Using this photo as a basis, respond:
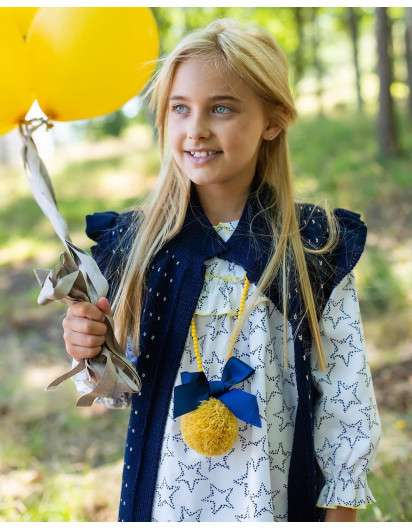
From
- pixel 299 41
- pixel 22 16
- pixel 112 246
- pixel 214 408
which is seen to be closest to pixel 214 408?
pixel 214 408

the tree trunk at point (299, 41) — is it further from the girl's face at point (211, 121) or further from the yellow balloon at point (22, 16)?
the girl's face at point (211, 121)

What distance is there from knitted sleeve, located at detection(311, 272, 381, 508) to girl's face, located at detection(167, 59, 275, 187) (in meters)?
0.39

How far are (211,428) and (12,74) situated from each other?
0.90 meters

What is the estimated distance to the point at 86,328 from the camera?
56.8 inches

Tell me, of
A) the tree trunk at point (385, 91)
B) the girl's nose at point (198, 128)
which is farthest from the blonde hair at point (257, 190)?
the tree trunk at point (385, 91)

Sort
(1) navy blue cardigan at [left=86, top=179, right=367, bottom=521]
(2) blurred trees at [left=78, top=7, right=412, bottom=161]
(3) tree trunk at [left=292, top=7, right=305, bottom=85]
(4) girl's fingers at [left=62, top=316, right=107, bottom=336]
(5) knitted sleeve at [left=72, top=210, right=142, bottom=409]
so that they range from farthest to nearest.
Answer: (3) tree trunk at [left=292, top=7, right=305, bottom=85] → (2) blurred trees at [left=78, top=7, right=412, bottom=161] → (5) knitted sleeve at [left=72, top=210, right=142, bottom=409] → (1) navy blue cardigan at [left=86, top=179, right=367, bottom=521] → (4) girl's fingers at [left=62, top=316, right=107, bottom=336]

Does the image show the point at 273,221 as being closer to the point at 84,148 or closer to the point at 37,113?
the point at 37,113

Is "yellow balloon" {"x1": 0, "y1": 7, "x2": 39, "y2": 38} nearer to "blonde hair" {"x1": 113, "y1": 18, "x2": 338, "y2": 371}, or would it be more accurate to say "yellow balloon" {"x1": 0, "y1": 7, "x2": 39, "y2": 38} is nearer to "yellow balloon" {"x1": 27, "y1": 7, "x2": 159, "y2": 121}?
"yellow balloon" {"x1": 27, "y1": 7, "x2": 159, "y2": 121}

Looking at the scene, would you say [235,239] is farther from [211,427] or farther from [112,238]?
[211,427]

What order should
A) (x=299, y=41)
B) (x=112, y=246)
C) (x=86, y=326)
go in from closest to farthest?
(x=86, y=326)
(x=112, y=246)
(x=299, y=41)

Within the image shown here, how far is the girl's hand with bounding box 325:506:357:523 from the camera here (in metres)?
1.58

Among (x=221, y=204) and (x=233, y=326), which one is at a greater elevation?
(x=221, y=204)

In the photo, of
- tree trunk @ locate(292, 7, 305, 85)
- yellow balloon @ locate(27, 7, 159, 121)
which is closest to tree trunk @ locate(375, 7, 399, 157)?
tree trunk @ locate(292, 7, 305, 85)

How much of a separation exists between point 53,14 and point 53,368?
9.54 feet
